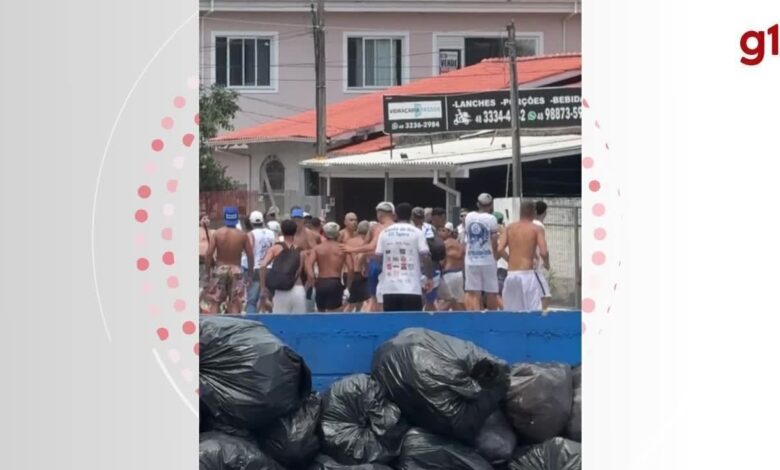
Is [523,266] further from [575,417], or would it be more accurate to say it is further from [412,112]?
[412,112]

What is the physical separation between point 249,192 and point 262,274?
12404mm

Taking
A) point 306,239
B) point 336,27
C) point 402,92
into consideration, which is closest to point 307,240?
point 306,239

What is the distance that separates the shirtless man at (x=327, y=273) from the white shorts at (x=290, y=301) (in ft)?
1.34

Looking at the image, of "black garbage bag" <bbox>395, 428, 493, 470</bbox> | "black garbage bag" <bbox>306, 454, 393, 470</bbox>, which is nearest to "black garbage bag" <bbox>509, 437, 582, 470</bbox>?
"black garbage bag" <bbox>395, 428, 493, 470</bbox>

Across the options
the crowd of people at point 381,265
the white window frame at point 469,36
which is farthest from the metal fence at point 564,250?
the white window frame at point 469,36

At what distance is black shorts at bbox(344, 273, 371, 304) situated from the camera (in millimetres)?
10516

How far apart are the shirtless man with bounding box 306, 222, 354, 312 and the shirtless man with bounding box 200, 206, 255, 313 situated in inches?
25.2

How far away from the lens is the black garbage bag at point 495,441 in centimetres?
493

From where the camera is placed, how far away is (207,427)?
4.73 meters

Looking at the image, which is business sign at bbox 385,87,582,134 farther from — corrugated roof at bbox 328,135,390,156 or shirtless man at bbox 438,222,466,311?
shirtless man at bbox 438,222,466,311

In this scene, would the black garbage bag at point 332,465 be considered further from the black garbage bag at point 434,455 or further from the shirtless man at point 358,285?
the shirtless man at point 358,285

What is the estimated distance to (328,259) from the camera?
1012cm

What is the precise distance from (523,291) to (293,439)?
504cm

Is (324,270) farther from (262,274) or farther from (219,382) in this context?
(219,382)
